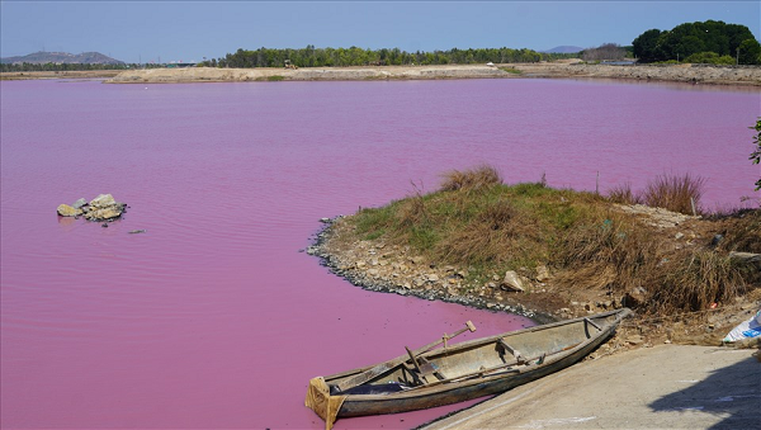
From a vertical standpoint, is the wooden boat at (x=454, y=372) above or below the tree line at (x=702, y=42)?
below

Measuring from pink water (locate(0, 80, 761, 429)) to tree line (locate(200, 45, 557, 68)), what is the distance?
250 feet

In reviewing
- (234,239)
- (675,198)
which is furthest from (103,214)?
(675,198)

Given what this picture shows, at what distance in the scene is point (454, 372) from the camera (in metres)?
8.78

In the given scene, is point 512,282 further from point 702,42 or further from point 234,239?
point 702,42

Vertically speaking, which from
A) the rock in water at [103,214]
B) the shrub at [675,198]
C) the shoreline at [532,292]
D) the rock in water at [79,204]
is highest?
the shrub at [675,198]

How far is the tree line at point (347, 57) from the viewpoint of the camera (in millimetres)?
117312

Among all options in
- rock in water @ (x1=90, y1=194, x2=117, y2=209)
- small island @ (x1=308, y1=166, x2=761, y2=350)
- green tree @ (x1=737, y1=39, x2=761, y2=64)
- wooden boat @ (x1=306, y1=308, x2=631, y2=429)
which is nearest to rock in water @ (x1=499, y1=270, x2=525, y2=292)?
small island @ (x1=308, y1=166, x2=761, y2=350)

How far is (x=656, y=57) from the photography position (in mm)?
92812

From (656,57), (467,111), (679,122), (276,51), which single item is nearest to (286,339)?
(679,122)

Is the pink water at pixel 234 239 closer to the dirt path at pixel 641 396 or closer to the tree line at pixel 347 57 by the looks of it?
the dirt path at pixel 641 396

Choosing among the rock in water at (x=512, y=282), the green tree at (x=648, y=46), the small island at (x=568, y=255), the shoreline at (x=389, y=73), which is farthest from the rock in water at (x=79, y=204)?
the green tree at (x=648, y=46)

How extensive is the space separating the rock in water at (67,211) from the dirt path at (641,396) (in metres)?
15.3

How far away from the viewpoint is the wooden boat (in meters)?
7.91

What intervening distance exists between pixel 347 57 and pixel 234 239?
106 metres
